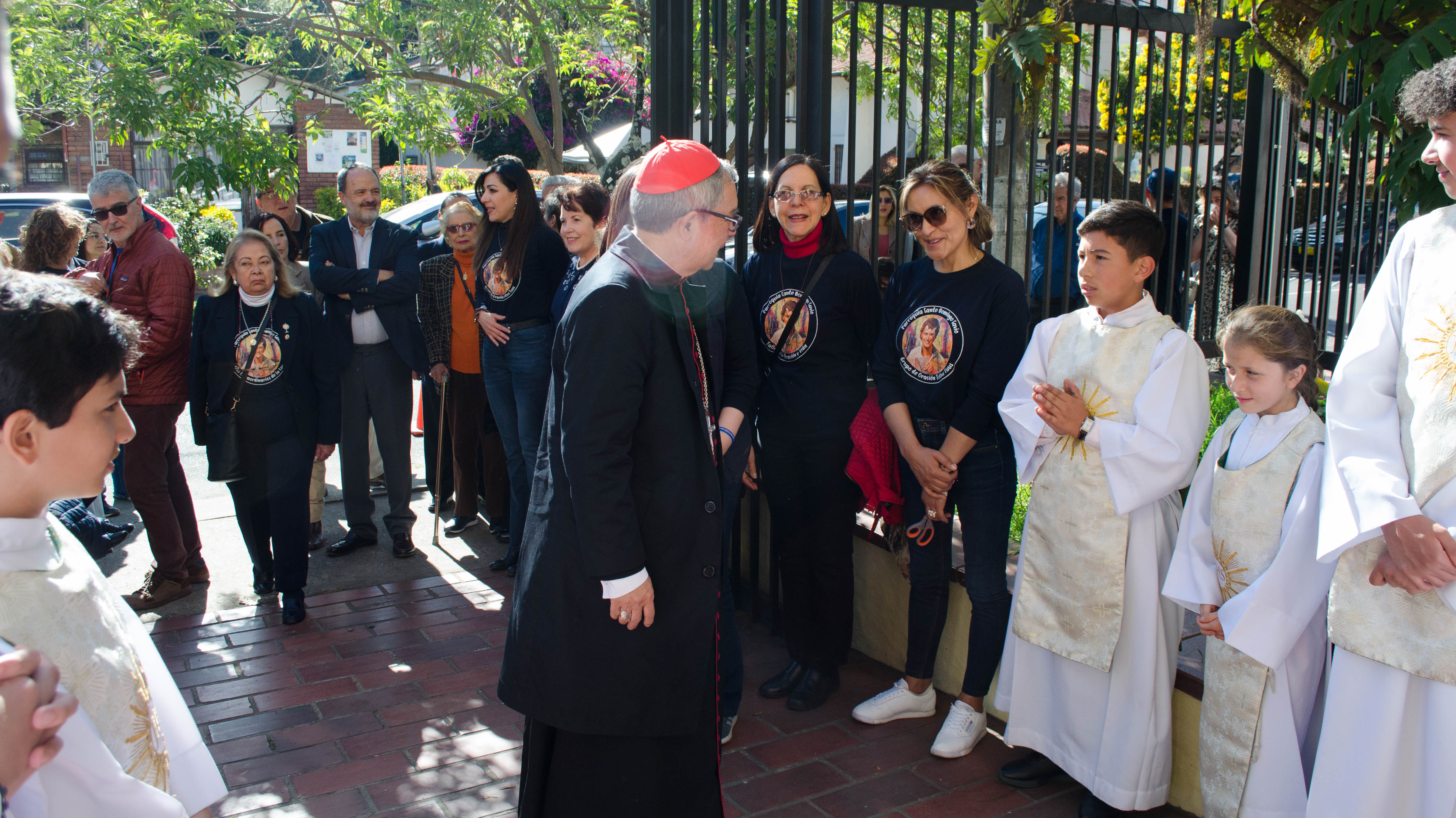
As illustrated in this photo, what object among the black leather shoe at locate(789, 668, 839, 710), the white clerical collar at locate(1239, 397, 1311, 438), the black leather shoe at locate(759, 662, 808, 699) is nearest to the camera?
the white clerical collar at locate(1239, 397, 1311, 438)

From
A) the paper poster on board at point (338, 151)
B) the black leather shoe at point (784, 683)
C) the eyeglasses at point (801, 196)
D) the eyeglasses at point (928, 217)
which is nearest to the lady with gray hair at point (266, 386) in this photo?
the black leather shoe at point (784, 683)

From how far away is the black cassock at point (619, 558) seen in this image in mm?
2363

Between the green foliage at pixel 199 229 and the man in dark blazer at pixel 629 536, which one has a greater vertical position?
the green foliage at pixel 199 229

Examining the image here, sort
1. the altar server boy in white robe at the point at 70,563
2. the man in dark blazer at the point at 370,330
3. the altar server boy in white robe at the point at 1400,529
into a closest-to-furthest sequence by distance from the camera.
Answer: the altar server boy in white robe at the point at 70,563, the altar server boy in white robe at the point at 1400,529, the man in dark blazer at the point at 370,330

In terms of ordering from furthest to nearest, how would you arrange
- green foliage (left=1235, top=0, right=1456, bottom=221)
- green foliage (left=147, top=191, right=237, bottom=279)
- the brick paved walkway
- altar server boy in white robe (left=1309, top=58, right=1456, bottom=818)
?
1. green foliage (left=147, top=191, right=237, bottom=279)
2. green foliage (left=1235, top=0, right=1456, bottom=221)
3. the brick paved walkway
4. altar server boy in white robe (left=1309, top=58, right=1456, bottom=818)

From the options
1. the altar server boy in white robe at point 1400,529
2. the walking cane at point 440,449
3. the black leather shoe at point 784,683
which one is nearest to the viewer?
the altar server boy in white robe at point 1400,529

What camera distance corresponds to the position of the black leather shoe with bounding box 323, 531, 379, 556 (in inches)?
216

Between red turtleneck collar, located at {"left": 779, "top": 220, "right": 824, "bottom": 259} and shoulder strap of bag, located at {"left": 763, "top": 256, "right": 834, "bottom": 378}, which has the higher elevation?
red turtleneck collar, located at {"left": 779, "top": 220, "right": 824, "bottom": 259}

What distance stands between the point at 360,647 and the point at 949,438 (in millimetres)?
2601

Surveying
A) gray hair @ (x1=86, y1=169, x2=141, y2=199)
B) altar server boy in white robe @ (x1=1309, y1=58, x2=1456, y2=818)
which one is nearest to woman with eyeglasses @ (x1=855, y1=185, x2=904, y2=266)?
altar server boy in white robe @ (x1=1309, y1=58, x2=1456, y2=818)

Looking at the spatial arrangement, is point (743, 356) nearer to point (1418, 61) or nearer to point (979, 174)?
point (1418, 61)

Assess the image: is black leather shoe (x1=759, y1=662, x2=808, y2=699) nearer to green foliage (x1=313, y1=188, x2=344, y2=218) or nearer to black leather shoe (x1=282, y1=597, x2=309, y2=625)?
black leather shoe (x1=282, y1=597, x2=309, y2=625)

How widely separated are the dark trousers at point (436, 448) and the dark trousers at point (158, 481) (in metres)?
1.35

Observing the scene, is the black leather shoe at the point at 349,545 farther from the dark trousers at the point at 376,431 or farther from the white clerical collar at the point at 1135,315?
the white clerical collar at the point at 1135,315
